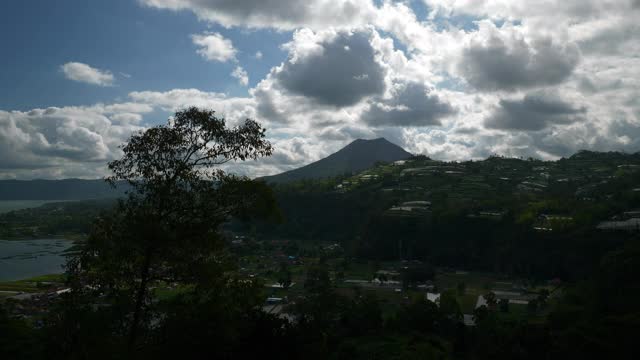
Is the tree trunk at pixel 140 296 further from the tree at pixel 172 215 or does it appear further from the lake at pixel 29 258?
the lake at pixel 29 258

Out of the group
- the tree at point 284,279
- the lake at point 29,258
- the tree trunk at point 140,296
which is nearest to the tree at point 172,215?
the tree trunk at point 140,296

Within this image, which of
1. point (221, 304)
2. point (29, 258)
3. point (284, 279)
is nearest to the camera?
point (221, 304)

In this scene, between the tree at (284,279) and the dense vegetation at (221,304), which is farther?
the tree at (284,279)

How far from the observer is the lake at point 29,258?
12050 centimetres

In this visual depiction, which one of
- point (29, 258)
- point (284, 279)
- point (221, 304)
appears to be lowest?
point (29, 258)

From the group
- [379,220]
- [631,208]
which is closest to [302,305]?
[379,220]

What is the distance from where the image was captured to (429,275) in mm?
107188

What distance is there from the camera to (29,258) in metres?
146

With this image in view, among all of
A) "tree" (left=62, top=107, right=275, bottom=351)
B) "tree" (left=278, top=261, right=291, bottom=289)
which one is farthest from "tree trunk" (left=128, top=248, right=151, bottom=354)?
"tree" (left=278, top=261, right=291, bottom=289)

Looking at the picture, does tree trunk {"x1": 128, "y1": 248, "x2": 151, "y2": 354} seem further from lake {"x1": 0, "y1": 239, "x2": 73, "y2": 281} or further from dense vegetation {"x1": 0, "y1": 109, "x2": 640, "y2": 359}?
lake {"x1": 0, "y1": 239, "x2": 73, "y2": 281}

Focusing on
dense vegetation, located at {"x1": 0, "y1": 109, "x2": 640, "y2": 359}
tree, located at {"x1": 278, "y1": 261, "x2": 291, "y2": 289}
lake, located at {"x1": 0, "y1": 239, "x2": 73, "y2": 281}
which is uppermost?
dense vegetation, located at {"x1": 0, "y1": 109, "x2": 640, "y2": 359}

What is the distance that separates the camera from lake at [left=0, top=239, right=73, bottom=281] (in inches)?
4744

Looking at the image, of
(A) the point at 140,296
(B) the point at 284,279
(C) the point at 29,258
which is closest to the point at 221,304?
(A) the point at 140,296

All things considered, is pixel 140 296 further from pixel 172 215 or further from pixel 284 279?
pixel 284 279
